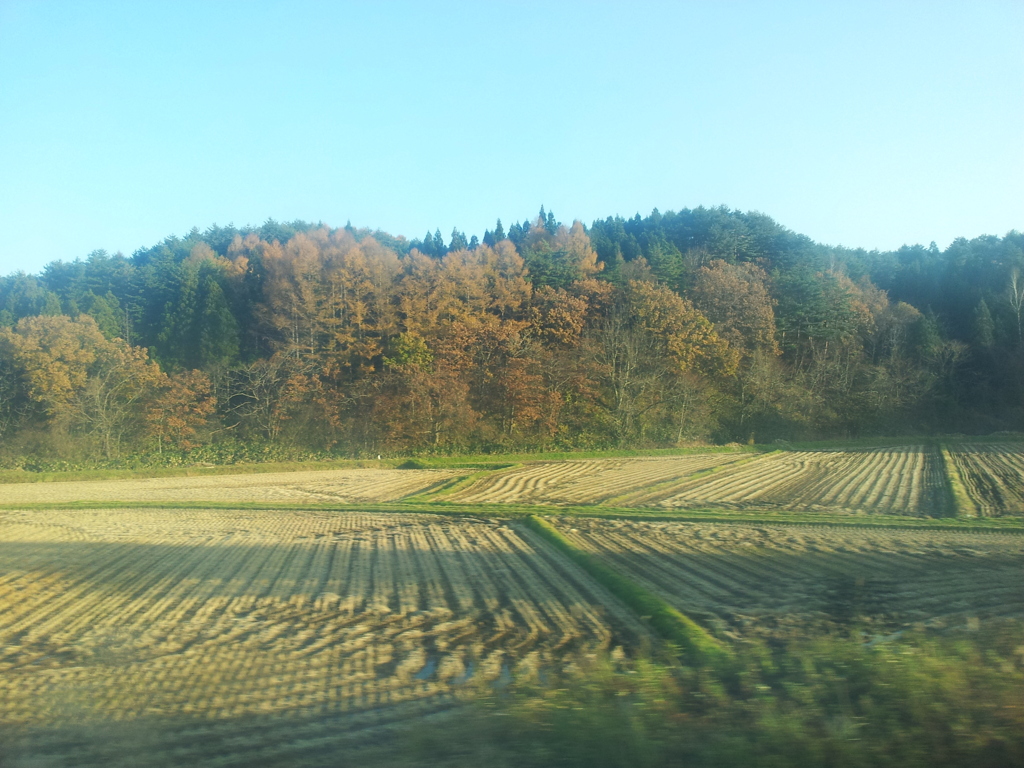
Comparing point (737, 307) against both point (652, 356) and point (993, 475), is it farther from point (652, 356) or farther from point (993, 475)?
point (993, 475)

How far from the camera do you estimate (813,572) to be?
11352 millimetres

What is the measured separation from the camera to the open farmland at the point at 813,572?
8.84 metres

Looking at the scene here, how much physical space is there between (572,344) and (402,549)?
35.8 metres

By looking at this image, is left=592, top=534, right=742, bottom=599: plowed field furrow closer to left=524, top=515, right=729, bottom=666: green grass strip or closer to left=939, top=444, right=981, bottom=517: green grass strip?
left=524, top=515, right=729, bottom=666: green grass strip

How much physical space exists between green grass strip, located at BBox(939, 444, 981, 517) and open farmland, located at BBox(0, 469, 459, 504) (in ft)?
57.0

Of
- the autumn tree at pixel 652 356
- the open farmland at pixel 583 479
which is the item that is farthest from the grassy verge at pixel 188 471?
the autumn tree at pixel 652 356

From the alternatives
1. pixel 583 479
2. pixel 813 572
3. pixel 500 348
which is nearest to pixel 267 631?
pixel 813 572

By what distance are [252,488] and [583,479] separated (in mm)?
13655

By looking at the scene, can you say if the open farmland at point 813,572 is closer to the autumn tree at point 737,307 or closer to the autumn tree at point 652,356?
the autumn tree at point 652,356

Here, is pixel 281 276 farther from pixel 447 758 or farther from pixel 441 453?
pixel 447 758

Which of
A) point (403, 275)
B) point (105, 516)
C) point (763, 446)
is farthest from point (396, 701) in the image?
point (403, 275)

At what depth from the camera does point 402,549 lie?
14.5 m

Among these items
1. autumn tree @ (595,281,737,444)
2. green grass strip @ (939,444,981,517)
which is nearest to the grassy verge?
autumn tree @ (595,281,737,444)

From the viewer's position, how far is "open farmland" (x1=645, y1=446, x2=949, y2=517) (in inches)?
770
